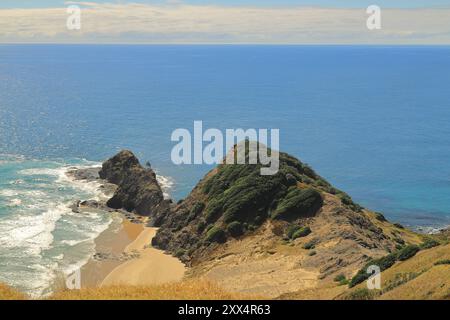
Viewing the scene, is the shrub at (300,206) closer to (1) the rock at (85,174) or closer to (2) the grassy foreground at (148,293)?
(2) the grassy foreground at (148,293)

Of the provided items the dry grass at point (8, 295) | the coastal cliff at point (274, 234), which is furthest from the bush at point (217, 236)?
the dry grass at point (8, 295)

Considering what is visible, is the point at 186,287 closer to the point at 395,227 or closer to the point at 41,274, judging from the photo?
the point at 41,274

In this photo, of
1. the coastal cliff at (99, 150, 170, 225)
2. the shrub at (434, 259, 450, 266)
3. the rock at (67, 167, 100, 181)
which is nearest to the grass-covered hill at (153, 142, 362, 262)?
the coastal cliff at (99, 150, 170, 225)

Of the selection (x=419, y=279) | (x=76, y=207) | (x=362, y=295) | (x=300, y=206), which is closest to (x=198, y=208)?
(x=300, y=206)

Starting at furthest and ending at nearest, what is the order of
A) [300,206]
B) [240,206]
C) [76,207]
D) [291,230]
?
[76,207] < [240,206] < [300,206] < [291,230]

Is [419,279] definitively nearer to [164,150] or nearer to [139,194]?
[139,194]
